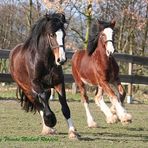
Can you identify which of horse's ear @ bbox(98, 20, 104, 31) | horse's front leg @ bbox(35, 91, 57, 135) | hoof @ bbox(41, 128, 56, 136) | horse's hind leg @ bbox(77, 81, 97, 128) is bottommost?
horse's hind leg @ bbox(77, 81, 97, 128)

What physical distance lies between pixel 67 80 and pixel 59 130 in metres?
8.72

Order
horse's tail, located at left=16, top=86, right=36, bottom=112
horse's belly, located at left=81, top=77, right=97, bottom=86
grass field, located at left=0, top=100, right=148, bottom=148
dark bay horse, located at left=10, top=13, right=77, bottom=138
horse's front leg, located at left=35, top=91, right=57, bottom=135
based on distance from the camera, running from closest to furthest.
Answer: grass field, located at left=0, top=100, right=148, bottom=148, horse's front leg, located at left=35, top=91, right=57, bottom=135, dark bay horse, located at left=10, top=13, right=77, bottom=138, horse's tail, located at left=16, top=86, right=36, bottom=112, horse's belly, located at left=81, top=77, right=97, bottom=86

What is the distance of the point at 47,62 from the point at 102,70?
257cm

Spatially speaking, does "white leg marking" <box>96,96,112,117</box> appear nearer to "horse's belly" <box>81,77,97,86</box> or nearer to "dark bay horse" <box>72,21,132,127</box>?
"dark bay horse" <box>72,21,132,127</box>

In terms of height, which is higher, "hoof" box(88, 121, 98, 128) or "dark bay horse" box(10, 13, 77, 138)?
"dark bay horse" box(10, 13, 77, 138)

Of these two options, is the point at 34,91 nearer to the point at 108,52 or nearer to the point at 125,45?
the point at 108,52

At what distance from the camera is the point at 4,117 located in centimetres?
1259

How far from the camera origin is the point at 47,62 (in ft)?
30.6

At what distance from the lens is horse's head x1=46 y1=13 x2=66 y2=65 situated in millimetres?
8641

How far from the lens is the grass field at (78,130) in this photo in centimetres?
818

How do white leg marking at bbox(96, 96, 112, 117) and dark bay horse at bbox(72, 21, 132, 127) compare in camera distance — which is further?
white leg marking at bbox(96, 96, 112, 117)

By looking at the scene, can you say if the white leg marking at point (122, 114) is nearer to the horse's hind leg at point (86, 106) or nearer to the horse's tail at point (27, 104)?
the horse's hind leg at point (86, 106)

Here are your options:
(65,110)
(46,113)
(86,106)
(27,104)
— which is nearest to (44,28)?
(65,110)

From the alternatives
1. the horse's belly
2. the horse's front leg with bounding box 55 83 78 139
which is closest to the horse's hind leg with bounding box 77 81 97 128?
the horse's belly
